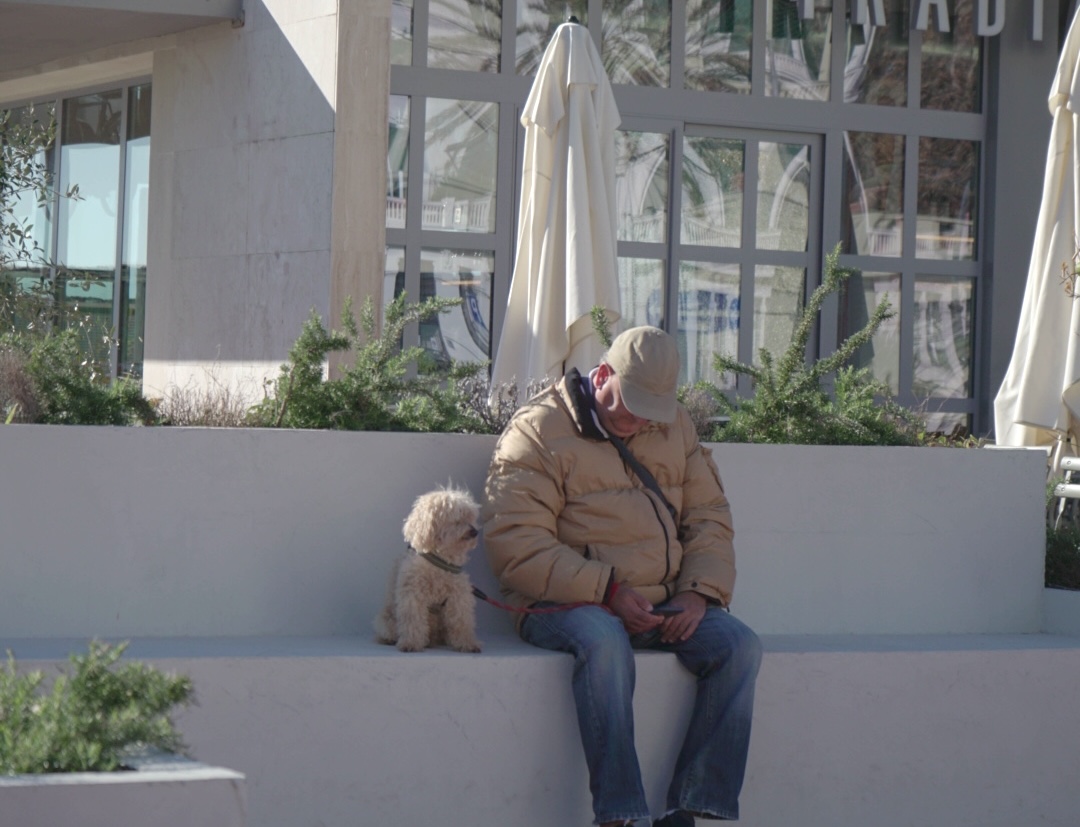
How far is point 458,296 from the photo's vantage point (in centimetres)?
1108

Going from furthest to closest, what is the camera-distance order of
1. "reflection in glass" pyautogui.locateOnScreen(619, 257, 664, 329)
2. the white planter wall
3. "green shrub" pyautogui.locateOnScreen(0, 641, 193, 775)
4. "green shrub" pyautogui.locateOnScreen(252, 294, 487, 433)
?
"reflection in glass" pyautogui.locateOnScreen(619, 257, 664, 329), "green shrub" pyautogui.locateOnScreen(252, 294, 487, 433), the white planter wall, "green shrub" pyautogui.locateOnScreen(0, 641, 193, 775)

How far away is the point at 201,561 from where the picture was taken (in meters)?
5.23

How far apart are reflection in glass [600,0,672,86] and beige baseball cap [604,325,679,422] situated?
682 centimetres

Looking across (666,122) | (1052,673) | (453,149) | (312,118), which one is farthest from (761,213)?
(1052,673)

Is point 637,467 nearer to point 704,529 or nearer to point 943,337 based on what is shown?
point 704,529

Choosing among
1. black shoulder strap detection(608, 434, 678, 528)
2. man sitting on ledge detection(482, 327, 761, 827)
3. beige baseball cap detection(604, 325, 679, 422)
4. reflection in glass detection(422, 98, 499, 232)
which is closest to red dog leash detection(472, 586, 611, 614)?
man sitting on ledge detection(482, 327, 761, 827)

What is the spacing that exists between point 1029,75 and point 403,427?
841 centimetres

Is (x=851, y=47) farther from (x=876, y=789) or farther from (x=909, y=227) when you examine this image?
(x=876, y=789)

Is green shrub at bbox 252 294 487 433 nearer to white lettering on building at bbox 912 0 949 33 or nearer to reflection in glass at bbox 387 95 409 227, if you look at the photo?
reflection in glass at bbox 387 95 409 227

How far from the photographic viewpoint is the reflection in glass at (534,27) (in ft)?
36.8

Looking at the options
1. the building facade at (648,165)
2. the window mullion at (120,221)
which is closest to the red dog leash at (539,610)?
the building facade at (648,165)

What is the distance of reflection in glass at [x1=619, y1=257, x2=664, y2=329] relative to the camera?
38.1 ft

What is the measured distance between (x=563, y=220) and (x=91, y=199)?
563 cm

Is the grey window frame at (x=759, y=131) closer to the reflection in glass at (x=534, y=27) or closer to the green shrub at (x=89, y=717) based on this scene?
the reflection in glass at (x=534, y=27)
